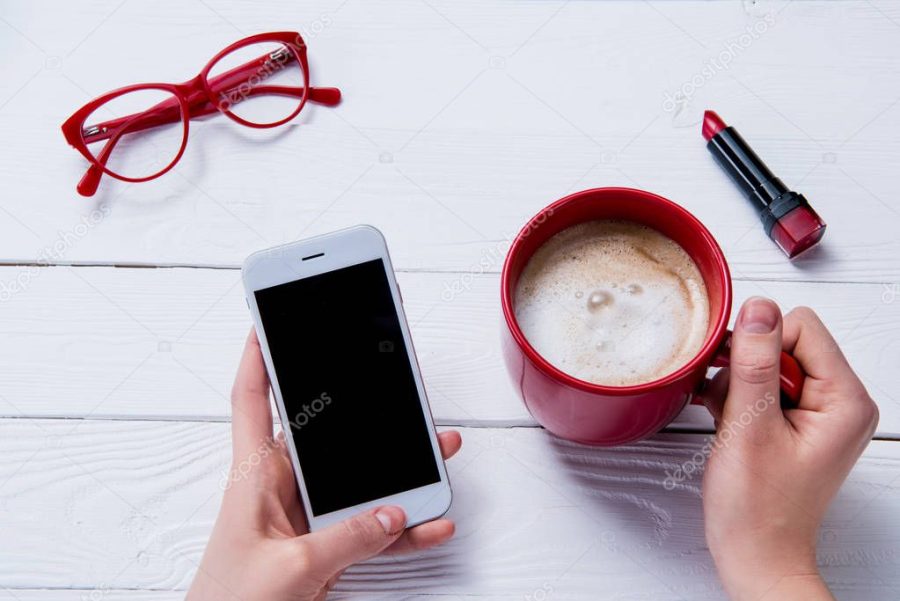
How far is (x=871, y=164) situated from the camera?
2.70 ft

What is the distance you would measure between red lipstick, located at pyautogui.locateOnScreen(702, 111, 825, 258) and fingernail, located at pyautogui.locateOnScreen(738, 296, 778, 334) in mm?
186

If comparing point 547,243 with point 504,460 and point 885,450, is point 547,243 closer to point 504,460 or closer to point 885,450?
point 504,460

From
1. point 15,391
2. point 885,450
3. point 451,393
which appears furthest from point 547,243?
point 15,391

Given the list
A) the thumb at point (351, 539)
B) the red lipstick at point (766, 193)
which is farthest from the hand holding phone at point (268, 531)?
the red lipstick at point (766, 193)

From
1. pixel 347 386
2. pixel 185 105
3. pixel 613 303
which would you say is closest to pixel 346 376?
pixel 347 386

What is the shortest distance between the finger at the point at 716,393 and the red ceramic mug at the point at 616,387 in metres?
0.05

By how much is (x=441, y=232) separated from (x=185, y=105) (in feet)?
0.96

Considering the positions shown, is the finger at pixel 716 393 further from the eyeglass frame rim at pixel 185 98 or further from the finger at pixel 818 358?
the eyeglass frame rim at pixel 185 98

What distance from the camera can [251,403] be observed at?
0.71 metres

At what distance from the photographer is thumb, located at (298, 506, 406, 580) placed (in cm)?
65

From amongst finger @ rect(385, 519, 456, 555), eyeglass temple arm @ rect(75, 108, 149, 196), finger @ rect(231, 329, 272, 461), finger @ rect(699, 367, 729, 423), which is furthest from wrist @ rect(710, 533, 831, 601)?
eyeglass temple arm @ rect(75, 108, 149, 196)

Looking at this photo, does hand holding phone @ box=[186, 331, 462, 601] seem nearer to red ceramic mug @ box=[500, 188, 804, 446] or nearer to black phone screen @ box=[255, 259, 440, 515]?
black phone screen @ box=[255, 259, 440, 515]

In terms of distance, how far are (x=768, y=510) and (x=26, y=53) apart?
33.8 inches

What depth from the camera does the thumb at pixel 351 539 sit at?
65cm
